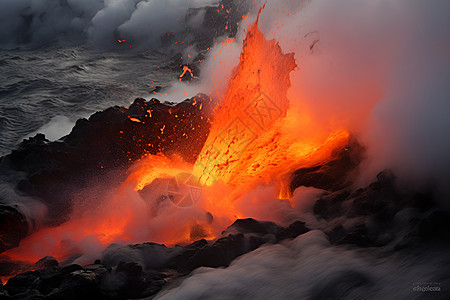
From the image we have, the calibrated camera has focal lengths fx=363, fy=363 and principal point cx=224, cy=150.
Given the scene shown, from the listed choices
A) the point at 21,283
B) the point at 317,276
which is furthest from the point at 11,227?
the point at 317,276

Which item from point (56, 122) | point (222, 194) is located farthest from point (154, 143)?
point (56, 122)

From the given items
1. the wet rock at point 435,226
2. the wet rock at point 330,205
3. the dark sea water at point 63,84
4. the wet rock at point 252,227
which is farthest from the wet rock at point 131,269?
the dark sea water at point 63,84

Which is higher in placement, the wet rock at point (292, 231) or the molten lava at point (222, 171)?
the molten lava at point (222, 171)

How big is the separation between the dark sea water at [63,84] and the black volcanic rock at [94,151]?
14.1 ft

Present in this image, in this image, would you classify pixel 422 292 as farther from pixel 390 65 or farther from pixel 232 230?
pixel 390 65

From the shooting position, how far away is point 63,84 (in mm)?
17781

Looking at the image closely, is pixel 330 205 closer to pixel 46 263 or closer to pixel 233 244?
pixel 233 244

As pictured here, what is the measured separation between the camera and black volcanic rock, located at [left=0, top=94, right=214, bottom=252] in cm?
675

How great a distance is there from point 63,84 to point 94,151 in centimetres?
1194

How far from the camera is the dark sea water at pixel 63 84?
43.3ft

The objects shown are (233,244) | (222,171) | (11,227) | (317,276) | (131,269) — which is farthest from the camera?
(222,171)

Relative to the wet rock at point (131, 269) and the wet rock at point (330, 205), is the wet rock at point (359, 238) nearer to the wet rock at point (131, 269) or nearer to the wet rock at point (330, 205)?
the wet rock at point (330, 205)

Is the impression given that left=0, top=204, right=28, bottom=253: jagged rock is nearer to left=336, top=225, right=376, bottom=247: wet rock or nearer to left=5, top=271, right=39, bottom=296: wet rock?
left=5, top=271, right=39, bottom=296: wet rock

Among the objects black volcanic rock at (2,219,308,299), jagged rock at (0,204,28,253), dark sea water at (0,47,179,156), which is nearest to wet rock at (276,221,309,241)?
black volcanic rock at (2,219,308,299)
